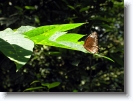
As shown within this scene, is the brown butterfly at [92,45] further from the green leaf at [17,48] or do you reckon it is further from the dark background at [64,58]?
the dark background at [64,58]

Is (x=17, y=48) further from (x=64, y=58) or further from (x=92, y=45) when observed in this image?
(x=64, y=58)

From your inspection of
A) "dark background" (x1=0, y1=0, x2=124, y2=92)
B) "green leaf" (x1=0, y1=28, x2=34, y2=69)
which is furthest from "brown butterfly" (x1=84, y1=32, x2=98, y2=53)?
"dark background" (x1=0, y1=0, x2=124, y2=92)

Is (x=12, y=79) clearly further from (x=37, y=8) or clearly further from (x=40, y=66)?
(x=37, y=8)

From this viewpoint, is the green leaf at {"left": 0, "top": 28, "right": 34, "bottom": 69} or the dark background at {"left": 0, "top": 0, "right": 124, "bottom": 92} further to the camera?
the dark background at {"left": 0, "top": 0, "right": 124, "bottom": 92}

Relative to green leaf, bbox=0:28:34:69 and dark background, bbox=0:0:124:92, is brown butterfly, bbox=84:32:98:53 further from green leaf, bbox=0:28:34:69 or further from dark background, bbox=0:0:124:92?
dark background, bbox=0:0:124:92

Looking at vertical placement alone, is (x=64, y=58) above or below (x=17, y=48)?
below

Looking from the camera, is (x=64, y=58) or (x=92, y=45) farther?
(x=64, y=58)

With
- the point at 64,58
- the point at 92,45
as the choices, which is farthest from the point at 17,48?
the point at 64,58
